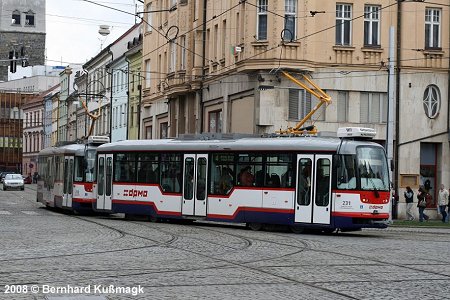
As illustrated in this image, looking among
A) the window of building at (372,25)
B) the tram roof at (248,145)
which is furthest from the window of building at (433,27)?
the tram roof at (248,145)

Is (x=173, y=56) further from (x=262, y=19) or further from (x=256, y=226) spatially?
(x=256, y=226)

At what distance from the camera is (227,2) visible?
4747 centimetres

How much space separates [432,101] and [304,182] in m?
18.9

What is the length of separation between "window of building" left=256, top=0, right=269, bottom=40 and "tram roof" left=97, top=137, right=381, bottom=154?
10636 mm

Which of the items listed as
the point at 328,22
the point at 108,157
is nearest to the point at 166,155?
the point at 108,157

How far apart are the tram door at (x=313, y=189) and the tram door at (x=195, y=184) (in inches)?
161

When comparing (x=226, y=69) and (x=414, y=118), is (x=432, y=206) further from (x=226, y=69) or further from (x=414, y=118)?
(x=226, y=69)

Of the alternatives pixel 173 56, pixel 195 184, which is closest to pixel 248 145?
pixel 195 184

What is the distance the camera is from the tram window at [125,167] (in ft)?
112

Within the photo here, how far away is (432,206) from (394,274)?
2939 centimetres

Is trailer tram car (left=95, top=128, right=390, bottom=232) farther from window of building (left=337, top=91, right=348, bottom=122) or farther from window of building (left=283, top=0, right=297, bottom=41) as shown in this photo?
window of building (left=337, top=91, right=348, bottom=122)

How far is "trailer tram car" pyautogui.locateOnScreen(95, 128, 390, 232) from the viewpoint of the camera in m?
27.0

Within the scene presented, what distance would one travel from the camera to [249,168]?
29344mm

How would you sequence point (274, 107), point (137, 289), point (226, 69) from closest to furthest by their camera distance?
point (137, 289), point (274, 107), point (226, 69)
